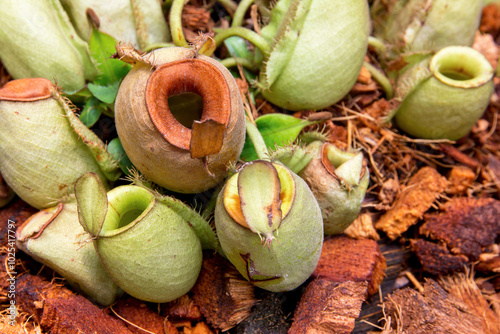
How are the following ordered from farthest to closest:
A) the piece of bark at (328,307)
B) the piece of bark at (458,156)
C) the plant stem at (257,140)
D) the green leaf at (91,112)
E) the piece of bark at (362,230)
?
the piece of bark at (458,156) < the piece of bark at (362,230) < the green leaf at (91,112) < the plant stem at (257,140) < the piece of bark at (328,307)

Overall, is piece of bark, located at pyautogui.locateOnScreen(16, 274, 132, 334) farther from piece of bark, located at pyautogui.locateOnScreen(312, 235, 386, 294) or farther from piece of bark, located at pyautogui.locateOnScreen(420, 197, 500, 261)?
piece of bark, located at pyautogui.locateOnScreen(420, 197, 500, 261)

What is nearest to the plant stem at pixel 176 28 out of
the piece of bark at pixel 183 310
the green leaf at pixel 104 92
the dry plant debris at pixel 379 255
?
the dry plant debris at pixel 379 255

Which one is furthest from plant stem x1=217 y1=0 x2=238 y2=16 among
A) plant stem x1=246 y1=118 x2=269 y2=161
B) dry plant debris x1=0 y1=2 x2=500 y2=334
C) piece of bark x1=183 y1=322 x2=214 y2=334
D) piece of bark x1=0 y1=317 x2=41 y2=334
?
piece of bark x1=0 y1=317 x2=41 y2=334

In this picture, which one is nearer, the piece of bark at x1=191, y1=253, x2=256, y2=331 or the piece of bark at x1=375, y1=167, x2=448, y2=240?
the piece of bark at x1=191, y1=253, x2=256, y2=331

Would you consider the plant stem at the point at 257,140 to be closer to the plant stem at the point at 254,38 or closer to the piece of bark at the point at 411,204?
the plant stem at the point at 254,38

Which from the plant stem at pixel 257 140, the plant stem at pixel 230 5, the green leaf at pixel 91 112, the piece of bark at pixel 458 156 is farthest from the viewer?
the piece of bark at pixel 458 156

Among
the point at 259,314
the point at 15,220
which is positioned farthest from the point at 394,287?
the point at 15,220

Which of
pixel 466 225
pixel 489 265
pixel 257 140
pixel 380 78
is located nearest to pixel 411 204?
pixel 466 225
